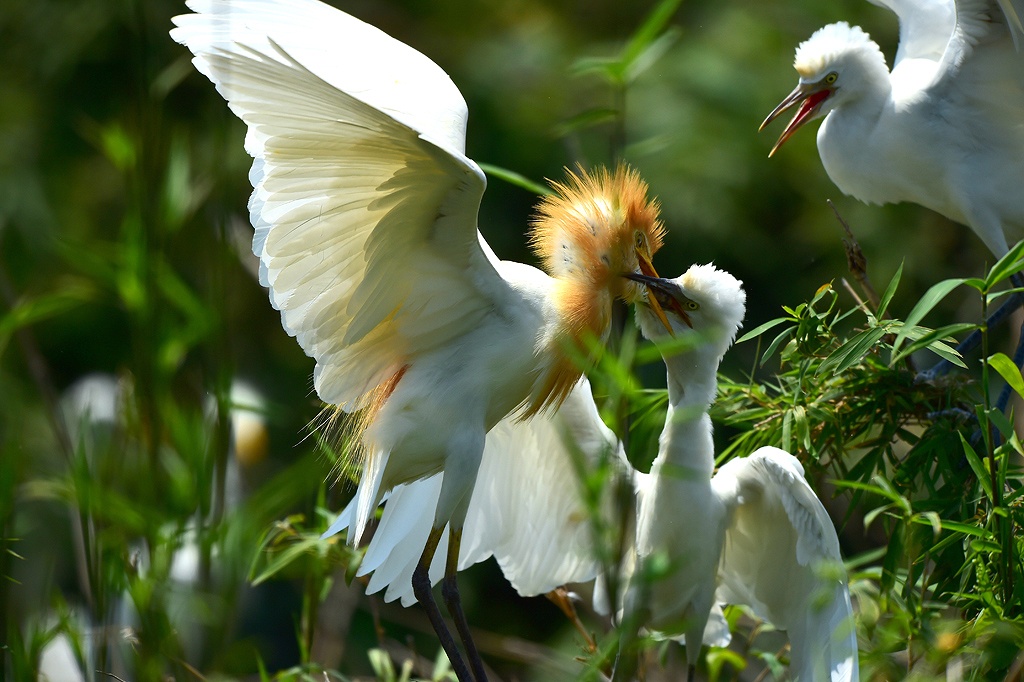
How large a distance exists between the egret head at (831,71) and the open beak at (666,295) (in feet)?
2.26

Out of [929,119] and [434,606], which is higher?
[929,119]

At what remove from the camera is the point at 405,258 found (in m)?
1.61

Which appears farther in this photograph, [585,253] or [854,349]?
[585,253]

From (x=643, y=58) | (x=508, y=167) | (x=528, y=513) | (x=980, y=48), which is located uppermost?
(x=643, y=58)

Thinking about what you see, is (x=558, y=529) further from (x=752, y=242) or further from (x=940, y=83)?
(x=752, y=242)

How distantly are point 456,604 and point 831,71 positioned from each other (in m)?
1.41

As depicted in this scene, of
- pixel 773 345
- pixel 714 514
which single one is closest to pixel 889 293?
pixel 773 345

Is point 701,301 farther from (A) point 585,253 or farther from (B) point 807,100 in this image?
(B) point 807,100

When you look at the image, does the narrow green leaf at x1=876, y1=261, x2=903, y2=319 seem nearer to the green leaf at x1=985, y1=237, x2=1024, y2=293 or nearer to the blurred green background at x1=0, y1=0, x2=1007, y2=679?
the green leaf at x1=985, y1=237, x2=1024, y2=293

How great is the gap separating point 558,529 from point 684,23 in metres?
2.98

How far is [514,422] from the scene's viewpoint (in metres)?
1.89

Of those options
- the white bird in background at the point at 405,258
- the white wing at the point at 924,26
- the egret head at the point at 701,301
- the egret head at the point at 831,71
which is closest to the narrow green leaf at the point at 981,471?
the egret head at the point at 701,301

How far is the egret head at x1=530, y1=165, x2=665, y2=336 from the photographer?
1.77m

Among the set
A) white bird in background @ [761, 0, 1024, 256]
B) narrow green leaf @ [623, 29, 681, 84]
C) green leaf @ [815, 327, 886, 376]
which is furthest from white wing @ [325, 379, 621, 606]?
narrow green leaf @ [623, 29, 681, 84]
